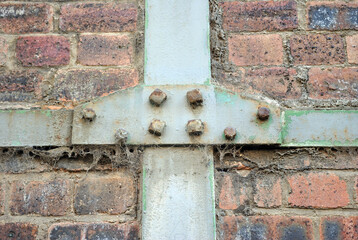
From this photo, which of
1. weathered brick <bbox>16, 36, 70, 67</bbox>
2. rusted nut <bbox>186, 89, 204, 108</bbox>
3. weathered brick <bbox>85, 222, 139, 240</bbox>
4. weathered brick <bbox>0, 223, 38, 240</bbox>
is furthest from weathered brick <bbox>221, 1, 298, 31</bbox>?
weathered brick <bbox>0, 223, 38, 240</bbox>

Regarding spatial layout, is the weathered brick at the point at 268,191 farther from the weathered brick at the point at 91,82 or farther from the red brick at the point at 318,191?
the weathered brick at the point at 91,82

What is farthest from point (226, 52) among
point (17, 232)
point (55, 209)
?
point (17, 232)

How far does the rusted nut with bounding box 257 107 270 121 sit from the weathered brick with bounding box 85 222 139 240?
0.43m

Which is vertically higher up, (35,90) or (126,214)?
(35,90)

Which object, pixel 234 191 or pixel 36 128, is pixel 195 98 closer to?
pixel 234 191

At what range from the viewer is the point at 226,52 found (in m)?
1.20

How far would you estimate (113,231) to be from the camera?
108 centimetres

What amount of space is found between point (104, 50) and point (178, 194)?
47 centimetres

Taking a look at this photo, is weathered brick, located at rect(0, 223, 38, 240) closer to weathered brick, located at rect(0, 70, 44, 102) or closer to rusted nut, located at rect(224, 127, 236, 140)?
weathered brick, located at rect(0, 70, 44, 102)

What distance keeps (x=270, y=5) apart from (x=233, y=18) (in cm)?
12

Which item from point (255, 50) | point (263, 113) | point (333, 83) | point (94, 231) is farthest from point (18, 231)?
point (333, 83)

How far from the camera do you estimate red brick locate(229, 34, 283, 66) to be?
1191mm

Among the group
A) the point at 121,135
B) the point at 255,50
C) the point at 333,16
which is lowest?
the point at 121,135

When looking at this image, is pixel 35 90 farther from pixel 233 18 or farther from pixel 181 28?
pixel 233 18
